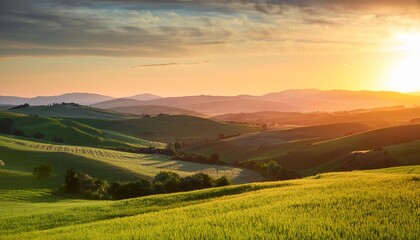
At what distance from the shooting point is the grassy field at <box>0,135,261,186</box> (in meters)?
93.9

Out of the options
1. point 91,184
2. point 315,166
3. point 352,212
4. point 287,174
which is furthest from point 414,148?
point 352,212

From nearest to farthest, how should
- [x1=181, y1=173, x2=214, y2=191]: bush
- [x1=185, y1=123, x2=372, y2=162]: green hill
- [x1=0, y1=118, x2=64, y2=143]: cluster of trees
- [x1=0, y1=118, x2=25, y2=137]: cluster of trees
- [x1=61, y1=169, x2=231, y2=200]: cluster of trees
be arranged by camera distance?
[x1=61, y1=169, x2=231, y2=200]: cluster of trees → [x1=181, y1=173, x2=214, y2=191]: bush → [x1=185, y1=123, x2=372, y2=162]: green hill → [x1=0, y1=118, x2=64, y2=143]: cluster of trees → [x1=0, y1=118, x2=25, y2=137]: cluster of trees

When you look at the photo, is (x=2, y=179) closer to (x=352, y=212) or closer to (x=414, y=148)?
(x=352, y=212)

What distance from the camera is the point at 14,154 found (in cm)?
11688

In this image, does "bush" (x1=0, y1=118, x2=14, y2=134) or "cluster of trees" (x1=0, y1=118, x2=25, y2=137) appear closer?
"cluster of trees" (x1=0, y1=118, x2=25, y2=137)

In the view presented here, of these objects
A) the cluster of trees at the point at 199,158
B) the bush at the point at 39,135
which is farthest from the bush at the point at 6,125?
the cluster of trees at the point at 199,158

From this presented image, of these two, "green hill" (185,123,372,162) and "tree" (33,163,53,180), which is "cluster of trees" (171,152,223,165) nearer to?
"green hill" (185,123,372,162)

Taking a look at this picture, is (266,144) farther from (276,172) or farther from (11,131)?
(11,131)

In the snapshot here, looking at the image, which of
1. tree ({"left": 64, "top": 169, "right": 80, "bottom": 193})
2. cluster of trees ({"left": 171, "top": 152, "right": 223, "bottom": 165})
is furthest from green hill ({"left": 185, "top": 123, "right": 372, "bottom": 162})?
tree ({"left": 64, "top": 169, "right": 80, "bottom": 193})

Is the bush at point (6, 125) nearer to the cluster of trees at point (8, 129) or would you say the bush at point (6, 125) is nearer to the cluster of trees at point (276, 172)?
the cluster of trees at point (8, 129)

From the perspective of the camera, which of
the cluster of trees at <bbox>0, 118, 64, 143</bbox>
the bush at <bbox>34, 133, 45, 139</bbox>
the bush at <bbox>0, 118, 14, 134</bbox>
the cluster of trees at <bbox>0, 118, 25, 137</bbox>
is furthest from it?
the bush at <bbox>0, 118, 14, 134</bbox>

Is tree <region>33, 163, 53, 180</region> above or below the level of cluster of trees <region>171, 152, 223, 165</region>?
above

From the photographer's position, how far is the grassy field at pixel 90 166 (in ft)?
A: 308

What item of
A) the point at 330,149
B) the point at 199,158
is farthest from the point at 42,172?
the point at 330,149
